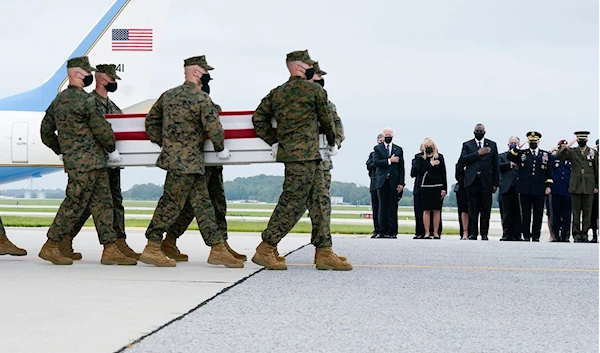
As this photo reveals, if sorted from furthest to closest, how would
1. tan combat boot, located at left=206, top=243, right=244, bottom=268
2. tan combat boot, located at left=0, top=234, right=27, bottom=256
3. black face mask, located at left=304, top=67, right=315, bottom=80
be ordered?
tan combat boot, located at left=0, top=234, right=27, bottom=256 < tan combat boot, located at left=206, top=243, right=244, bottom=268 < black face mask, located at left=304, top=67, right=315, bottom=80

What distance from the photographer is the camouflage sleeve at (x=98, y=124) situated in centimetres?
854

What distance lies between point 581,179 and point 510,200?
1225 millimetres

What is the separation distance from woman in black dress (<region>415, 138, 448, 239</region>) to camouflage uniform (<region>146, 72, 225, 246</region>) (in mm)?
7833

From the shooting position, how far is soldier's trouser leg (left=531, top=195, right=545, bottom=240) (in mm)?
15570

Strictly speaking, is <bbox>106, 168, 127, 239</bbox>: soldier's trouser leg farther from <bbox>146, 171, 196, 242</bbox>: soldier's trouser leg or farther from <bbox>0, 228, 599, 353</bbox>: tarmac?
<bbox>146, 171, 196, 242</bbox>: soldier's trouser leg

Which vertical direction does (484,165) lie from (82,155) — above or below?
above

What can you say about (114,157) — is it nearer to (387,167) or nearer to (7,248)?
(7,248)

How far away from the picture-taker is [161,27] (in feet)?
72.9

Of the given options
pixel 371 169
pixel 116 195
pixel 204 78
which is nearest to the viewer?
pixel 204 78

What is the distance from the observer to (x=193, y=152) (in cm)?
A: 836

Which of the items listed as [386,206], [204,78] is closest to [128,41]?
[386,206]


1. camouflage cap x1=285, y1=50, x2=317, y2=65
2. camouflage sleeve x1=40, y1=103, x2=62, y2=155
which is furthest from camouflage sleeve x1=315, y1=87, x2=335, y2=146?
camouflage sleeve x1=40, y1=103, x2=62, y2=155

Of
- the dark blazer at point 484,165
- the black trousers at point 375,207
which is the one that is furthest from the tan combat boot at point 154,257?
the black trousers at point 375,207

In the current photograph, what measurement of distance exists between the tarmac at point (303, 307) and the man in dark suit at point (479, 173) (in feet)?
17.6
